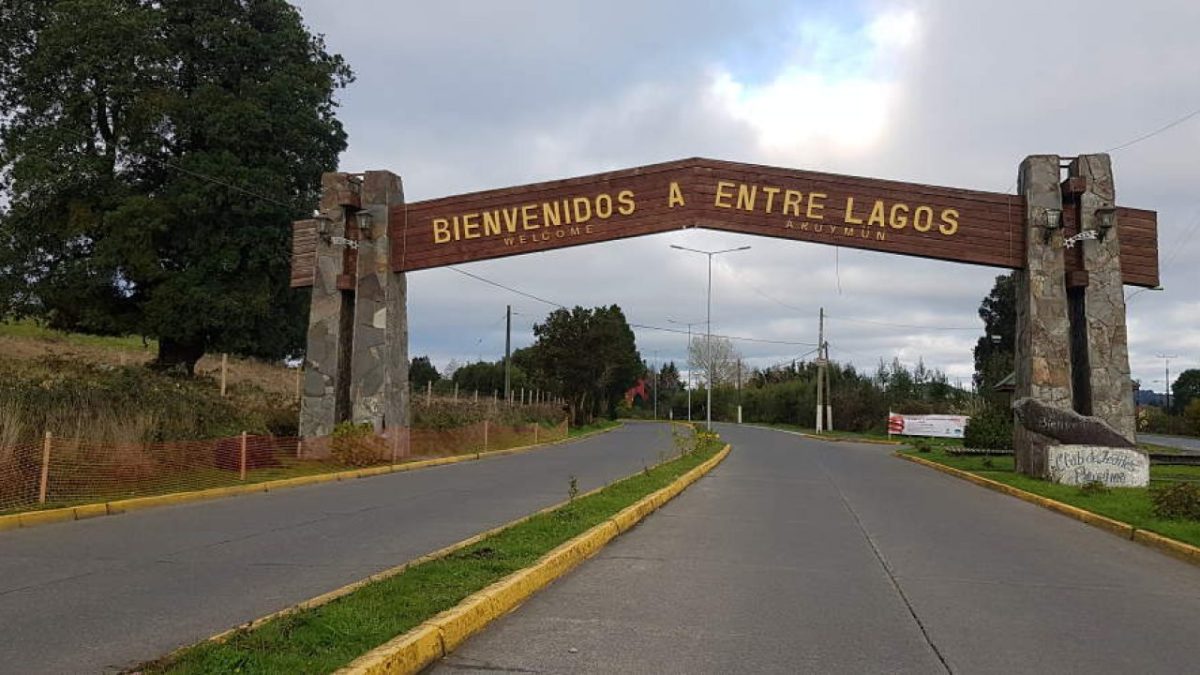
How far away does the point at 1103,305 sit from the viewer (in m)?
20.4

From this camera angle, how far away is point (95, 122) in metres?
31.3

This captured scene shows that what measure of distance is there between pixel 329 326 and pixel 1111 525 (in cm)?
1712

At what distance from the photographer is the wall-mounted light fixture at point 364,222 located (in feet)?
74.6

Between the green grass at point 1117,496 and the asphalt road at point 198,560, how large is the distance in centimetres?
845

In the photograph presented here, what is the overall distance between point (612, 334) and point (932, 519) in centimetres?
5122

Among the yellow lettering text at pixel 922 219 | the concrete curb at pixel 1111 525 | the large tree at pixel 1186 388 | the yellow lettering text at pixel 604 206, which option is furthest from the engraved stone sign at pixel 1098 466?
the large tree at pixel 1186 388

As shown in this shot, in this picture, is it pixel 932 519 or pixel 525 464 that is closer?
pixel 932 519

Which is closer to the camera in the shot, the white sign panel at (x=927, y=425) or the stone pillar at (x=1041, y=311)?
the stone pillar at (x=1041, y=311)

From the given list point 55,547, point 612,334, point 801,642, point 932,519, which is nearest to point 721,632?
point 801,642

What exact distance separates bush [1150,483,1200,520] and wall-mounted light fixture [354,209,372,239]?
1757cm

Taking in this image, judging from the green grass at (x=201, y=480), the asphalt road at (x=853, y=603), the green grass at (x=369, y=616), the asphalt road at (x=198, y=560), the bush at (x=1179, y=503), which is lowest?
the asphalt road at (x=198, y=560)

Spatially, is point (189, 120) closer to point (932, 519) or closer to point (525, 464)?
point (525, 464)

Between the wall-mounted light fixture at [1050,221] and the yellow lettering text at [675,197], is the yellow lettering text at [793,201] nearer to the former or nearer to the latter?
the yellow lettering text at [675,197]

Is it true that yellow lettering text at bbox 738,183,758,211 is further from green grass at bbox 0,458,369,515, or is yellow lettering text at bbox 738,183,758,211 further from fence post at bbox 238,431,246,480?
fence post at bbox 238,431,246,480
